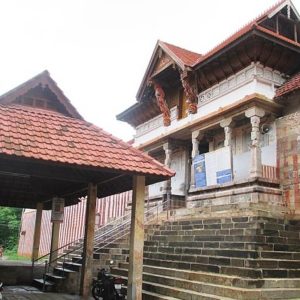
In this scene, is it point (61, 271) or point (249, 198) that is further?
point (249, 198)

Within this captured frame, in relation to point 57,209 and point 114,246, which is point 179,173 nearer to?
point 114,246

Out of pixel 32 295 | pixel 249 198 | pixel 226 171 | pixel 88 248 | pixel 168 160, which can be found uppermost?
pixel 168 160

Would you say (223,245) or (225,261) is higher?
(223,245)

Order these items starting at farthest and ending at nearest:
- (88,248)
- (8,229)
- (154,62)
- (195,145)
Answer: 1. (8,229)
2. (154,62)
3. (195,145)
4. (88,248)

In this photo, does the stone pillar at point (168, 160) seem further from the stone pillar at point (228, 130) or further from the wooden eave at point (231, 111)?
the stone pillar at point (228, 130)

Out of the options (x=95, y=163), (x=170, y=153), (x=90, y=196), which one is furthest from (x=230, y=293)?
(x=170, y=153)

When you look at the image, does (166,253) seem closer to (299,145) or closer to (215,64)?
(299,145)

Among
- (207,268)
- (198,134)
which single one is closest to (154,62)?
(198,134)

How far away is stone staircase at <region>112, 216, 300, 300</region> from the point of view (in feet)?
27.3

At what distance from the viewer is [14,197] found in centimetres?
1595

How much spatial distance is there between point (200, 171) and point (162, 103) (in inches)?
177

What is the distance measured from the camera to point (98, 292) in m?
9.91

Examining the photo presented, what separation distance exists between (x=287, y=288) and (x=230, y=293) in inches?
54.9

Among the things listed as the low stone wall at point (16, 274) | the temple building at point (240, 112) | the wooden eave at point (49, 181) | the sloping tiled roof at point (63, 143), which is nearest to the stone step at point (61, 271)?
the low stone wall at point (16, 274)
